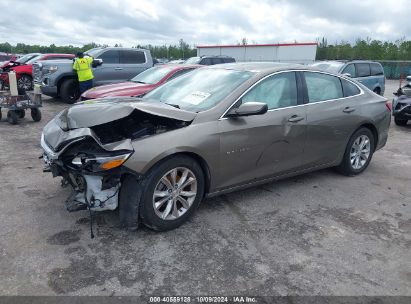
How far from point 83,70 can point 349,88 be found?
8469mm

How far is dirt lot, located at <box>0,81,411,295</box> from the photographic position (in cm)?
287

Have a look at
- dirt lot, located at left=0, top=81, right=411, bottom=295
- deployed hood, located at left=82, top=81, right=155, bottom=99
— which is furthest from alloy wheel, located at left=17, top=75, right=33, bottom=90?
dirt lot, located at left=0, top=81, right=411, bottom=295

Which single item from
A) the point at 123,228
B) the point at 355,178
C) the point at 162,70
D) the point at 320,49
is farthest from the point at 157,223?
the point at 320,49

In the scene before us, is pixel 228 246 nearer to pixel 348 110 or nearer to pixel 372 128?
pixel 348 110

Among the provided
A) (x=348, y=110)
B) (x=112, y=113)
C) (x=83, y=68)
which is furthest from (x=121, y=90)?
(x=348, y=110)

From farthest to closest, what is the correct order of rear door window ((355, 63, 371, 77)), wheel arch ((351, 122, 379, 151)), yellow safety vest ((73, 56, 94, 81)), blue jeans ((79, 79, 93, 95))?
rear door window ((355, 63, 371, 77)), blue jeans ((79, 79, 93, 95)), yellow safety vest ((73, 56, 94, 81)), wheel arch ((351, 122, 379, 151))

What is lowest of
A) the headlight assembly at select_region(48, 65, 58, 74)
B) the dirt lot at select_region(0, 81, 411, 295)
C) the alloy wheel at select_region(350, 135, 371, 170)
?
the dirt lot at select_region(0, 81, 411, 295)

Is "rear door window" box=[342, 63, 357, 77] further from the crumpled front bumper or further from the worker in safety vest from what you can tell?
the crumpled front bumper

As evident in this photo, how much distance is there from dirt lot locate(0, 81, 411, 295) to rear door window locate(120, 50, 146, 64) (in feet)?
28.8

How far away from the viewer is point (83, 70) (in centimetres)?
1133

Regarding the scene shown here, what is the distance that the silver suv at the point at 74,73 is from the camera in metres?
12.2

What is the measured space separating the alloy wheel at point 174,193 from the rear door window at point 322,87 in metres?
2.01

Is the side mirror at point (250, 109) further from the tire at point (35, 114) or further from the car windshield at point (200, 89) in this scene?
the tire at point (35, 114)

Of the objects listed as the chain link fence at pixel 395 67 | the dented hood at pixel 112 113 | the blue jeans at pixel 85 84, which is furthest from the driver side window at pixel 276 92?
the chain link fence at pixel 395 67
